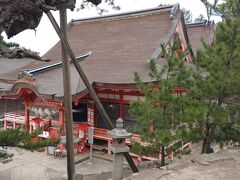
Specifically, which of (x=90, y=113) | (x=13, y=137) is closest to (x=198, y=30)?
(x=90, y=113)

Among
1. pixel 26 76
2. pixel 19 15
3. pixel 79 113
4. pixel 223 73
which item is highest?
pixel 19 15

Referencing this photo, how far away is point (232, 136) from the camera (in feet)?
24.4

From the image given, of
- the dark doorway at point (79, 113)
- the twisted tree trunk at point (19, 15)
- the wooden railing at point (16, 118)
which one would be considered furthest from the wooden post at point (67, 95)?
the wooden railing at point (16, 118)

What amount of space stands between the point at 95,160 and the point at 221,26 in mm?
6855

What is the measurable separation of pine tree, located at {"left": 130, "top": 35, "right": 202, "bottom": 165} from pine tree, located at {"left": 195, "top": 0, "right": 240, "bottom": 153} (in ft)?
1.16

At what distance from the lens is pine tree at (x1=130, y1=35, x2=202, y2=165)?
23.5 feet

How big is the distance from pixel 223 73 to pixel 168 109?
140 cm

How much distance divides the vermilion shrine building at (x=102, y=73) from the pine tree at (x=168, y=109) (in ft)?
12.0

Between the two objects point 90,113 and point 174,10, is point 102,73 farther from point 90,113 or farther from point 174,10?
point 174,10

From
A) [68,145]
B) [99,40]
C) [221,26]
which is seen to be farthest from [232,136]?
[99,40]

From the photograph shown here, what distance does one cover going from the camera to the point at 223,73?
7.02m

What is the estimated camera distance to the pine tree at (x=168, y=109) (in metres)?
7.15

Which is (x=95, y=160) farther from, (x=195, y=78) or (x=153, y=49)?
(x=195, y=78)

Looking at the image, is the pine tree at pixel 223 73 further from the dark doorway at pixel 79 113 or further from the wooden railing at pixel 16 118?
the wooden railing at pixel 16 118
